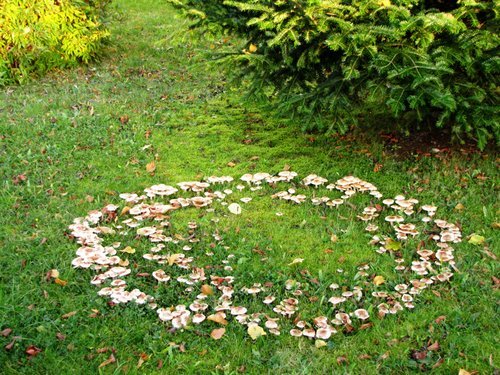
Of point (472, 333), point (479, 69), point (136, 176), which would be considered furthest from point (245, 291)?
point (479, 69)

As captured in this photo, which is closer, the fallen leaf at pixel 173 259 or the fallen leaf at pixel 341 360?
the fallen leaf at pixel 341 360

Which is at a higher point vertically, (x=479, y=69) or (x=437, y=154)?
(x=479, y=69)

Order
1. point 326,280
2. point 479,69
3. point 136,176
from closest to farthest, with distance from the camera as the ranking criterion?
point 326,280, point 479,69, point 136,176

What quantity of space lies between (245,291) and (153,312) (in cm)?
69

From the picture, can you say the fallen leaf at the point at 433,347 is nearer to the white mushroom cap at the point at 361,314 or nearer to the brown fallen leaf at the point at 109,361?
the white mushroom cap at the point at 361,314

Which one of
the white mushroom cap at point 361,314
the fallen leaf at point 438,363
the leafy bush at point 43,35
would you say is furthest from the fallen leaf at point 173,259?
the leafy bush at point 43,35

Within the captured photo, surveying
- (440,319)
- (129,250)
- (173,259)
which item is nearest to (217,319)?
(173,259)

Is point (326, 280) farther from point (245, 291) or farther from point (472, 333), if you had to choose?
point (472, 333)

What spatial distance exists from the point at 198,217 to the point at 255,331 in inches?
68.9

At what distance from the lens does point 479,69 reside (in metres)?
5.09

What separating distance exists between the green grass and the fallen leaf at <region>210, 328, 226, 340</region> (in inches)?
1.5

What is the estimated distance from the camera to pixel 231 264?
439 centimetres

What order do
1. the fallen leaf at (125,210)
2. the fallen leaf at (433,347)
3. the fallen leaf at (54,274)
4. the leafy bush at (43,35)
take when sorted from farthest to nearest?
1. the leafy bush at (43,35)
2. the fallen leaf at (125,210)
3. the fallen leaf at (54,274)
4. the fallen leaf at (433,347)

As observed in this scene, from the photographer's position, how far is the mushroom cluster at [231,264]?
379 centimetres
